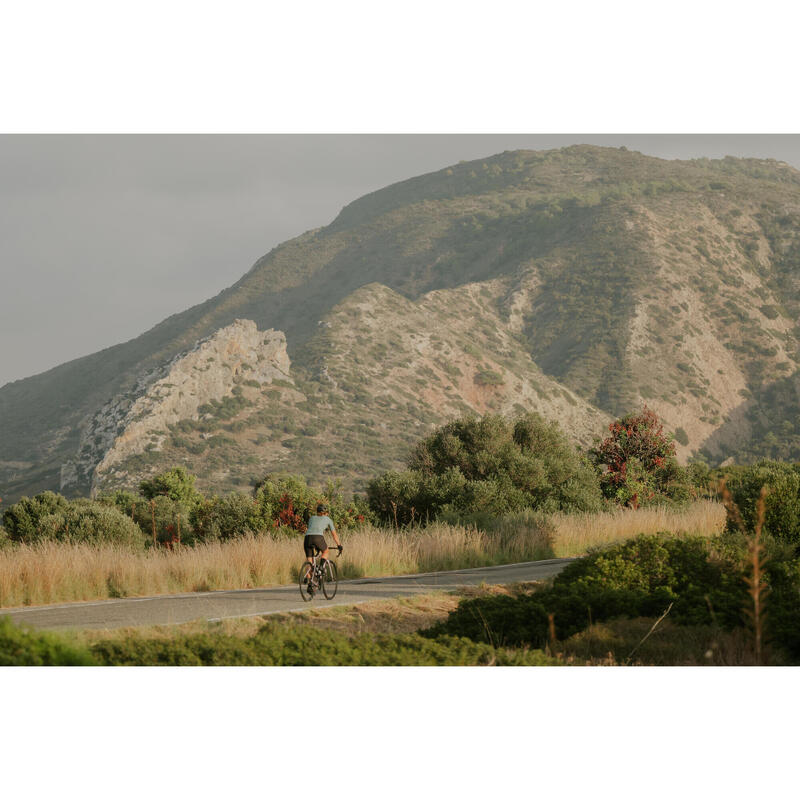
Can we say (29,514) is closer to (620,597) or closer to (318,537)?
(318,537)

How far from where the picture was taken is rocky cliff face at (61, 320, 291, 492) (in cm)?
7088

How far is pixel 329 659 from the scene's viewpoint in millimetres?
9305

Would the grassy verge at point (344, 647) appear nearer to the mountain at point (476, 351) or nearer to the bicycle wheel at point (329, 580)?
the bicycle wheel at point (329, 580)

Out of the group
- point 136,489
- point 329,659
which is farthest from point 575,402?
point 329,659

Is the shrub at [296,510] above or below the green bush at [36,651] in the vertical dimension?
below

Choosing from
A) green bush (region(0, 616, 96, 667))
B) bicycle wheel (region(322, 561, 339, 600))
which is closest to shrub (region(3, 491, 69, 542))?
bicycle wheel (region(322, 561, 339, 600))

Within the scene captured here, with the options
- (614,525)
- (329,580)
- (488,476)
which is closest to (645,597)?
(329,580)

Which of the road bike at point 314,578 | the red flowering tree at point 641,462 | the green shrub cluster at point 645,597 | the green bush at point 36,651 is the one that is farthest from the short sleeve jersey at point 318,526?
the red flowering tree at point 641,462

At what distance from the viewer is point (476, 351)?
309 feet

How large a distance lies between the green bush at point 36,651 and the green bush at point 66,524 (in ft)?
40.0

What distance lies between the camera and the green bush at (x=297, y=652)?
9305mm

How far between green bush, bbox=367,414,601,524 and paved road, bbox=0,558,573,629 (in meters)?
6.56

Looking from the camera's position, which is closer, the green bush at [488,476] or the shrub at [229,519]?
the shrub at [229,519]

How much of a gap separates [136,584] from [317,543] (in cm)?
361
